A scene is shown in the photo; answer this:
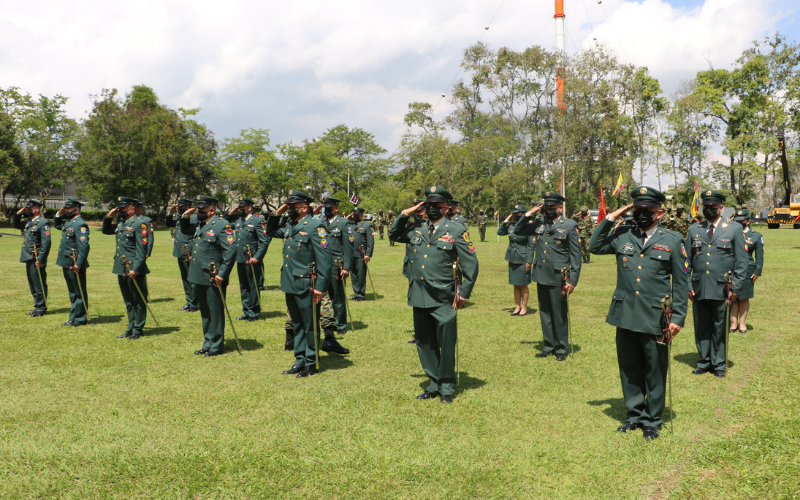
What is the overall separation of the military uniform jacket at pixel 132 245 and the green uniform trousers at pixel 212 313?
76.9 inches

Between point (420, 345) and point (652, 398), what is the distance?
2549 mm

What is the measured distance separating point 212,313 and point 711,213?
738 cm

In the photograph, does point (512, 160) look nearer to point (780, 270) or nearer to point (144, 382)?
point (780, 270)

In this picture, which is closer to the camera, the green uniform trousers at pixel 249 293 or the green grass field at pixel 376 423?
the green grass field at pixel 376 423

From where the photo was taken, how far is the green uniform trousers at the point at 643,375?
204 inches

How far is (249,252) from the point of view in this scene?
38.2 feet

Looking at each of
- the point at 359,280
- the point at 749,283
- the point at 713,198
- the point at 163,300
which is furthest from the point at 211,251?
the point at 749,283

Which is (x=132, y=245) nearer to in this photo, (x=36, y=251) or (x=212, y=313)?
(x=212, y=313)

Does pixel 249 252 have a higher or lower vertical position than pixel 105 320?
higher

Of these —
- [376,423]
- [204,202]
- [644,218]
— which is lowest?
[376,423]

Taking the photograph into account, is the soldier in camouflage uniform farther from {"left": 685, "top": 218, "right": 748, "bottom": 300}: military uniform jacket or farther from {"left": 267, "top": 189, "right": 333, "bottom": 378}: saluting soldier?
{"left": 267, "top": 189, "right": 333, "bottom": 378}: saluting soldier

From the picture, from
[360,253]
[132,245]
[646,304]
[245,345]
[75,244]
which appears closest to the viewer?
[646,304]

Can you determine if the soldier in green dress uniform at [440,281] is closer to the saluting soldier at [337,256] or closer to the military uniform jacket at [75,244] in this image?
the saluting soldier at [337,256]

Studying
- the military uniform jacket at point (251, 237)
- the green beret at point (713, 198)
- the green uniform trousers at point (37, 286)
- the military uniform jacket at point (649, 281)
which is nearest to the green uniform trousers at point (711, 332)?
the green beret at point (713, 198)
